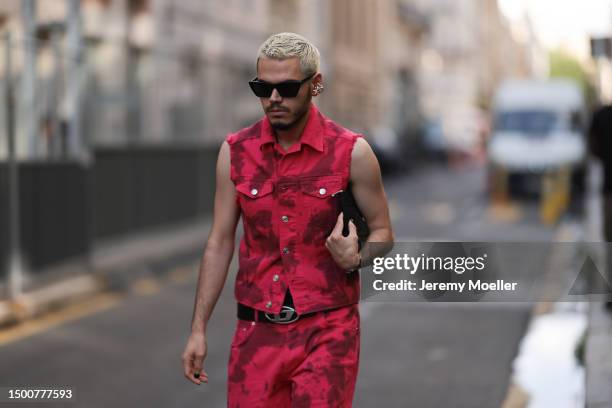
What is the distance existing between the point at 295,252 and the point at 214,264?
29 cm

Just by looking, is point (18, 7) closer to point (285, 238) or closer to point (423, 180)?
point (285, 238)

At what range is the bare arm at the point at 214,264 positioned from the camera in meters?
3.55

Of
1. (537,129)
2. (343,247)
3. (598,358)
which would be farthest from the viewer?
(537,129)

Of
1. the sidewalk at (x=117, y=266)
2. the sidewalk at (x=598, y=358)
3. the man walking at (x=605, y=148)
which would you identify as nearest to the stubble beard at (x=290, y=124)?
the sidewalk at (x=598, y=358)

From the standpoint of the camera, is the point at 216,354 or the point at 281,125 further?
the point at 216,354

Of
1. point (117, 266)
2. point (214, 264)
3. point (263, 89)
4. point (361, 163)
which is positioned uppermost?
point (263, 89)

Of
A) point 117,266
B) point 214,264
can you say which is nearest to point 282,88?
point 214,264

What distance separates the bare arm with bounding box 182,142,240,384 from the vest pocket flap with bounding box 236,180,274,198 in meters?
0.06

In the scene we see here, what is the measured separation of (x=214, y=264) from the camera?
360cm

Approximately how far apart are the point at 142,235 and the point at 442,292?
41.3 ft

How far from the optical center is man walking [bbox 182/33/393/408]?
3.42 metres

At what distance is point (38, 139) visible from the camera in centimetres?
1140

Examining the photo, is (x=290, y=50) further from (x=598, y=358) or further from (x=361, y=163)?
(x=598, y=358)

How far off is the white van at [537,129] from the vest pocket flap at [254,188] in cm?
2233
